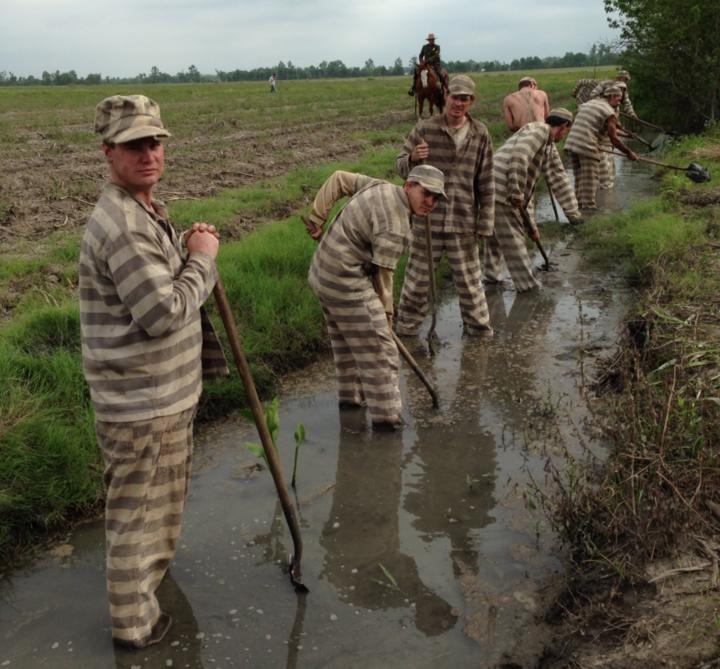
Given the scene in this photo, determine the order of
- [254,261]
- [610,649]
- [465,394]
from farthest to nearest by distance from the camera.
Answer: [254,261]
[465,394]
[610,649]

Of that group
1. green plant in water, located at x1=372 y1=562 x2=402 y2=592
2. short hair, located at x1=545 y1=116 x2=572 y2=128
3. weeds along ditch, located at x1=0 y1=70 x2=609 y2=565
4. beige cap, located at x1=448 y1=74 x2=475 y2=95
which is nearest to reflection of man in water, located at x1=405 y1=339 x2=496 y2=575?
green plant in water, located at x1=372 y1=562 x2=402 y2=592

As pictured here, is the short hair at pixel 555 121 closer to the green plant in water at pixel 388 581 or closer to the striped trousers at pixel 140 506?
the green plant in water at pixel 388 581

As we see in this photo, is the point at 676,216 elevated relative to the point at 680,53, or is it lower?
lower

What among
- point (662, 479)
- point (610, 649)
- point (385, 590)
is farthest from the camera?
point (385, 590)

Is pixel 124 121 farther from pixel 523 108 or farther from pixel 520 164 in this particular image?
pixel 523 108

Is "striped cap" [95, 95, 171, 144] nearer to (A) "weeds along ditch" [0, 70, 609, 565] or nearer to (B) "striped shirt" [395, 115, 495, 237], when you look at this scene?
(A) "weeds along ditch" [0, 70, 609, 565]

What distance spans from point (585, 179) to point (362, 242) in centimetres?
759

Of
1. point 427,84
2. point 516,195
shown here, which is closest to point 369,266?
point 427,84

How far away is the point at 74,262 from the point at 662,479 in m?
6.20

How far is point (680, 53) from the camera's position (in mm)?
16016

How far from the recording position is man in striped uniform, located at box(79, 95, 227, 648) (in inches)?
103

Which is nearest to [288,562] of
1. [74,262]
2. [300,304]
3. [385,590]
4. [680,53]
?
[385,590]

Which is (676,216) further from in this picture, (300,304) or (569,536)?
(569,536)

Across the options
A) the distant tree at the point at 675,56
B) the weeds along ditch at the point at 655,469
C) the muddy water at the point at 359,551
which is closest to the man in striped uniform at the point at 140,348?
the muddy water at the point at 359,551
